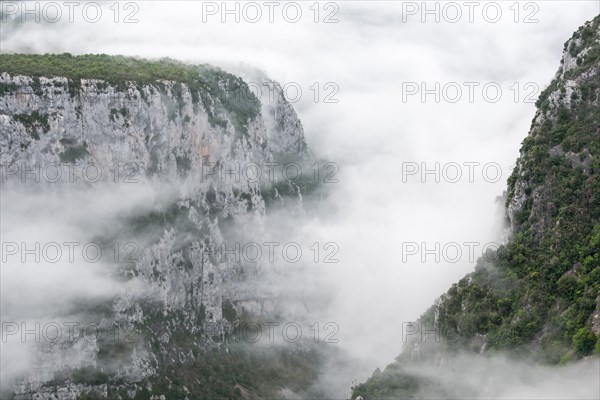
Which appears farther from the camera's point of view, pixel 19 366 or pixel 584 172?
pixel 19 366

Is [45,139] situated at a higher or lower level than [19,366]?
higher

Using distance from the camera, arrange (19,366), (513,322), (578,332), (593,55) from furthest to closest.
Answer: (19,366)
(593,55)
(513,322)
(578,332)

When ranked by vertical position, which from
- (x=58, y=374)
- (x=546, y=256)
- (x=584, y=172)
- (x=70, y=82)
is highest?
(x=70, y=82)

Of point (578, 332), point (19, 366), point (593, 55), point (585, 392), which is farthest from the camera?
point (19, 366)

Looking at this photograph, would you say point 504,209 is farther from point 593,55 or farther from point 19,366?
point 19,366

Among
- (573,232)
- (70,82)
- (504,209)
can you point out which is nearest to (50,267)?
(70,82)

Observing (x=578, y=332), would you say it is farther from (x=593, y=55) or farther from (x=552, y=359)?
(x=593, y=55)
